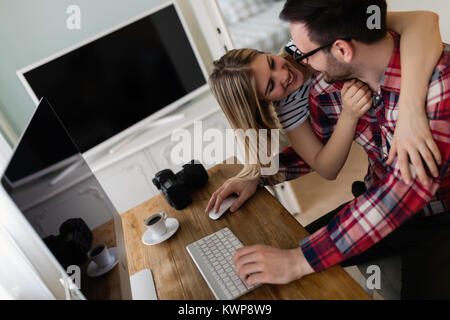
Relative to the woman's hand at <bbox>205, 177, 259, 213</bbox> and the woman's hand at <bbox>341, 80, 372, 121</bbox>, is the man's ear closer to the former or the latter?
the woman's hand at <bbox>341, 80, 372, 121</bbox>

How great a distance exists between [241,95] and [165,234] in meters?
0.53

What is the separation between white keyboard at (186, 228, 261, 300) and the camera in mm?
806

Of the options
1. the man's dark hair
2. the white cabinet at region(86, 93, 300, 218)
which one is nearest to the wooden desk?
the man's dark hair

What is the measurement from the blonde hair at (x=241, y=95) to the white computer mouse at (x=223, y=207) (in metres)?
0.10

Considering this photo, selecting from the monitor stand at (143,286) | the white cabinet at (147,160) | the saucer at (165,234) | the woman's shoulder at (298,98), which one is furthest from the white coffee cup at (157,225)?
the white cabinet at (147,160)

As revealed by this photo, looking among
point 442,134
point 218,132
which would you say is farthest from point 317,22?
point 218,132

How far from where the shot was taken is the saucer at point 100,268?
29.9 inches

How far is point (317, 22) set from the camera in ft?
2.88

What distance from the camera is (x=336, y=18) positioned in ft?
2.82

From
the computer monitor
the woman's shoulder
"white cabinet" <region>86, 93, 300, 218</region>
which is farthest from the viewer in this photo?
"white cabinet" <region>86, 93, 300, 218</region>

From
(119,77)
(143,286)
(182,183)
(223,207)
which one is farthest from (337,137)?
(119,77)

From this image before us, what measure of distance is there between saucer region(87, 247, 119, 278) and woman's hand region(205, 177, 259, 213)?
13.7 inches
